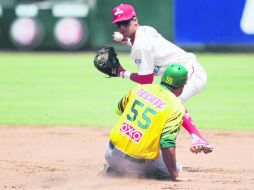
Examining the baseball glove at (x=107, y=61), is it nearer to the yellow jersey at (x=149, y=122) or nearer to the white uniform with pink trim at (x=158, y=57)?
the white uniform with pink trim at (x=158, y=57)

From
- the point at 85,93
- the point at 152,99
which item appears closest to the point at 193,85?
the point at 152,99

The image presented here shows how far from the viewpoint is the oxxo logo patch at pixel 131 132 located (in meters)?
6.83

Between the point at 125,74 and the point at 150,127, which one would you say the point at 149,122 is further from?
the point at 125,74

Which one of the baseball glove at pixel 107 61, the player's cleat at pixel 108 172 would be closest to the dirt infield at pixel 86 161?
the player's cleat at pixel 108 172

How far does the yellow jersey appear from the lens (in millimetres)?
6754

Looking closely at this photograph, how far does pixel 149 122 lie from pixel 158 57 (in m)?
→ 1.64

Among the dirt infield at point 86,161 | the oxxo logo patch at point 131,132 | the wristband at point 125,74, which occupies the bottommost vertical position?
the dirt infield at point 86,161

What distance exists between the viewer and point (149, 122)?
6777mm

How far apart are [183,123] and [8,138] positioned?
3.33 meters

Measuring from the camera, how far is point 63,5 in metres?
21.4

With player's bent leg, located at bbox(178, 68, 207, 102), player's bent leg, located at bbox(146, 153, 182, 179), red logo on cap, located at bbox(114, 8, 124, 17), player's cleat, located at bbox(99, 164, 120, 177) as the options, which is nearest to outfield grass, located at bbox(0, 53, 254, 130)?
player's bent leg, located at bbox(178, 68, 207, 102)

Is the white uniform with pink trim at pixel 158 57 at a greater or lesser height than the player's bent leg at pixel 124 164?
greater

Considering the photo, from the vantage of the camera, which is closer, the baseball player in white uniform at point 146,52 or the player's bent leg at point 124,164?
the player's bent leg at point 124,164

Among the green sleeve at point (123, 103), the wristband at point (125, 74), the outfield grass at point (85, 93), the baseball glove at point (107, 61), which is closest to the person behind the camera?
the green sleeve at point (123, 103)
